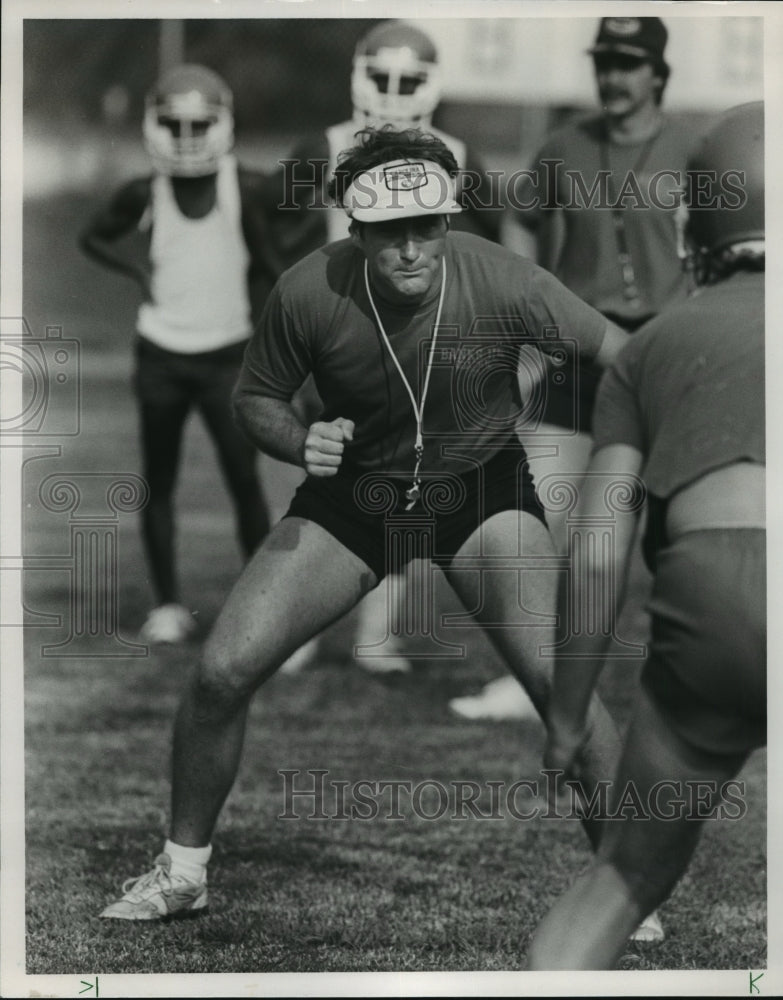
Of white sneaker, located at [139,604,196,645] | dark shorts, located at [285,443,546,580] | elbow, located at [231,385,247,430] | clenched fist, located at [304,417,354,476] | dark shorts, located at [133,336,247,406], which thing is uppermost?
dark shorts, located at [133,336,247,406]

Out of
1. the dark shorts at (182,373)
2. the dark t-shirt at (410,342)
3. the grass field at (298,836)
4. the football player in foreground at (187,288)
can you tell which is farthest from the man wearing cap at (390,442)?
the dark shorts at (182,373)

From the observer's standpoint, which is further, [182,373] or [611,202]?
[182,373]

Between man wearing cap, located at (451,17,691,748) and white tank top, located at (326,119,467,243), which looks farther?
white tank top, located at (326,119,467,243)

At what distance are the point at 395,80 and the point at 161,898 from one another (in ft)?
7.94

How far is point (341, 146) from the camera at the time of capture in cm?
504

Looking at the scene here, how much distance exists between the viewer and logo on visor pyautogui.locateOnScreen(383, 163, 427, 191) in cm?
359

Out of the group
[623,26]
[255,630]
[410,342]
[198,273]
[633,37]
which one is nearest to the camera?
[255,630]

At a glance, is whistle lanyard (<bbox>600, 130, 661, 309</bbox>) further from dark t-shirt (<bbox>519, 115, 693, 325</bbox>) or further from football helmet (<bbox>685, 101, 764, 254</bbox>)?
football helmet (<bbox>685, 101, 764, 254</bbox>)

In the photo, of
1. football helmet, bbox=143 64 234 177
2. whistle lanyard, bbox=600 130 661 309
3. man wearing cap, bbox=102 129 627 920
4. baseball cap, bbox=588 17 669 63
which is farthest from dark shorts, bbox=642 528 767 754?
football helmet, bbox=143 64 234 177

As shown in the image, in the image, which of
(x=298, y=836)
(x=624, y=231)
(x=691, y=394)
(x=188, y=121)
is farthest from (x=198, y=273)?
(x=691, y=394)

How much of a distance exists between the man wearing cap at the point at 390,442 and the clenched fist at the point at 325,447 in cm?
8

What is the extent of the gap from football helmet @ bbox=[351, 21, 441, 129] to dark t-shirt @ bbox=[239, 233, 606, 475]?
110 centimetres

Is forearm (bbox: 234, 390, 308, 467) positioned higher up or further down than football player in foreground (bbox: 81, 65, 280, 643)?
further down

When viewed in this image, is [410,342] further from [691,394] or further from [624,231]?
[624,231]
